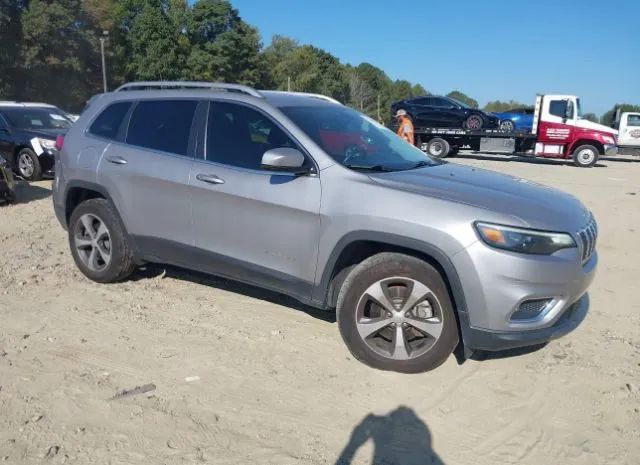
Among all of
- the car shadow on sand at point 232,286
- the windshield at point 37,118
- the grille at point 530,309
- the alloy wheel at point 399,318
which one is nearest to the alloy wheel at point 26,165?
the windshield at point 37,118

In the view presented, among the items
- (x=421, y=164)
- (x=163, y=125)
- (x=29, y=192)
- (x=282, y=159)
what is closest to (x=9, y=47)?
(x=29, y=192)

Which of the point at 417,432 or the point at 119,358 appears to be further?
the point at 119,358

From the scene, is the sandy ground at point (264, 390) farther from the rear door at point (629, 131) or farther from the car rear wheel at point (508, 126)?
the rear door at point (629, 131)

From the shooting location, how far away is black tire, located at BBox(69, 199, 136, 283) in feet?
16.4

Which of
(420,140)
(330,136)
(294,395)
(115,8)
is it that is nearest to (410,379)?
(294,395)

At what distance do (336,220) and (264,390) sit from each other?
114 cm

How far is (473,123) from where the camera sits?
22562mm

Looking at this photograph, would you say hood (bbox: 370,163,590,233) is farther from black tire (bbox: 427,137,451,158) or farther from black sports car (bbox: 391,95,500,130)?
black sports car (bbox: 391,95,500,130)

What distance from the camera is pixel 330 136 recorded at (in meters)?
4.20

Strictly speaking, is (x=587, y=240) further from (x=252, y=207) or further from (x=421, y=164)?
(x=252, y=207)

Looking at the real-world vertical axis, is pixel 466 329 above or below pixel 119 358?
above

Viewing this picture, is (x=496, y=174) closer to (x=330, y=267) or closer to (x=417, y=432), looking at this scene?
(x=330, y=267)

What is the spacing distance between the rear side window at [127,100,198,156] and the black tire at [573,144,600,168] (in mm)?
19142

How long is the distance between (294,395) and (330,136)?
1.82m
